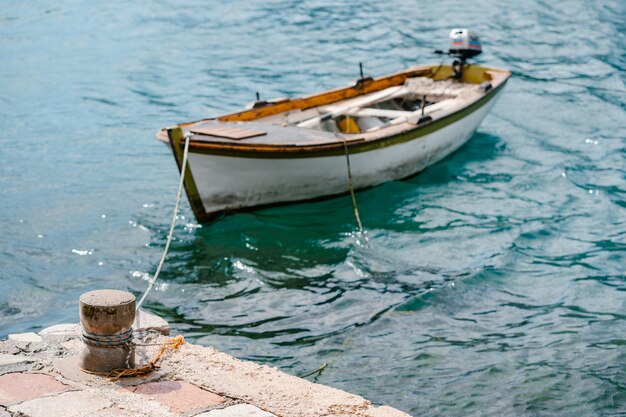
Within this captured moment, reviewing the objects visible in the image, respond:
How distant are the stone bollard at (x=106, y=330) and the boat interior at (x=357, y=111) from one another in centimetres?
537

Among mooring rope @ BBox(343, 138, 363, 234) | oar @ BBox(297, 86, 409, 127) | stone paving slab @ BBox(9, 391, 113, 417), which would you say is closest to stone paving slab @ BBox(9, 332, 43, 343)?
stone paving slab @ BBox(9, 391, 113, 417)

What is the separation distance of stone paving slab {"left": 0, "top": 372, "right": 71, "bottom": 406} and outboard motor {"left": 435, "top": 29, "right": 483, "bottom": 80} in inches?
447

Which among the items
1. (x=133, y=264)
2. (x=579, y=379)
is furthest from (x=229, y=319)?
(x=579, y=379)

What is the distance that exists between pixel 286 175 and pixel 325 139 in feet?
2.27

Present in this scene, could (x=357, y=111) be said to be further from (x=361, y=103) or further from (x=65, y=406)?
(x=65, y=406)

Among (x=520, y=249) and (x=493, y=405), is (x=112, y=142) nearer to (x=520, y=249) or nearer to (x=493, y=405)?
(x=520, y=249)

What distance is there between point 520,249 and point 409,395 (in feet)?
14.3

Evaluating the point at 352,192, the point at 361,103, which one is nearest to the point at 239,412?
the point at 352,192

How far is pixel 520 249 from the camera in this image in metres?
11.0

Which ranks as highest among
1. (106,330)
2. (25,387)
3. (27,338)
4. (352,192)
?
(106,330)

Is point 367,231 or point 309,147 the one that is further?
point 367,231

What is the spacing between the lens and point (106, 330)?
5258 mm

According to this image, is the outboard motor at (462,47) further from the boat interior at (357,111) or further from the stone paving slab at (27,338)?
the stone paving slab at (27,338)

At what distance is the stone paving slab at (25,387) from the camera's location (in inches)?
194
